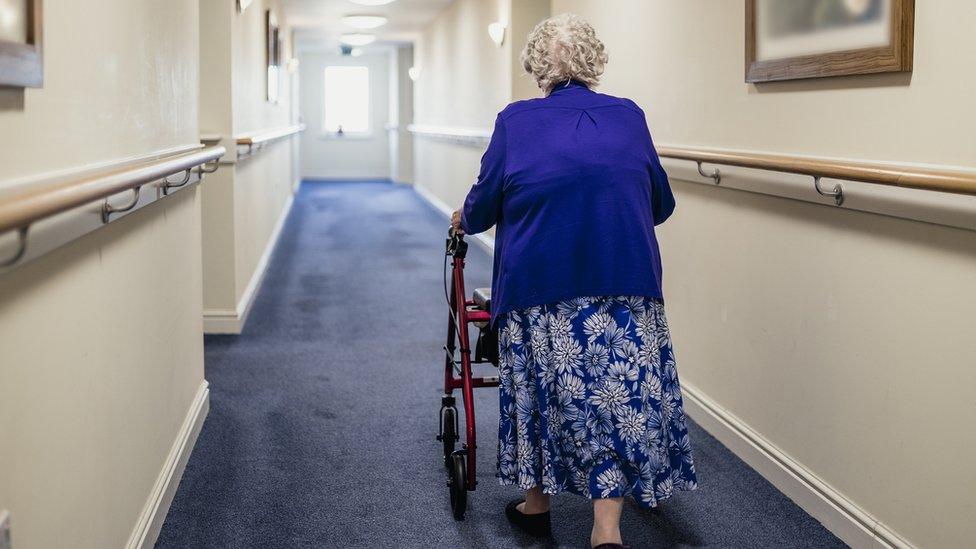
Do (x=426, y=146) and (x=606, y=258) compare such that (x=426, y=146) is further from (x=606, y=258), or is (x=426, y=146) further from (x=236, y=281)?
(x=606, y=258)

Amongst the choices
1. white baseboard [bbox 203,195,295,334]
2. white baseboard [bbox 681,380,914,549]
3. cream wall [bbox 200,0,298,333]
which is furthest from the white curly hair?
white baseboard [bbox 203,195,295,334]

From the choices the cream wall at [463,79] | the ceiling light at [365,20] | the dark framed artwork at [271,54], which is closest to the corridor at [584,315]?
the cream wall at [463,79]

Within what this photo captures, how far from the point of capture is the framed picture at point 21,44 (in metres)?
1.56

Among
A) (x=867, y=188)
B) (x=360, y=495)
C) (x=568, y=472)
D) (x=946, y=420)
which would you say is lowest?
(x=360, y=495)

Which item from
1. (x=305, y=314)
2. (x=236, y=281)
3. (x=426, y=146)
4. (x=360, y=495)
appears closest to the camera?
(x=360, y=495)

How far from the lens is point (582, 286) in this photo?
2635 mm

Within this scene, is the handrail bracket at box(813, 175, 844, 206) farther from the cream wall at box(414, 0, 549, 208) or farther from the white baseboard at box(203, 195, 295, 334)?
the cream wall at box(414, 0, 549, 208)

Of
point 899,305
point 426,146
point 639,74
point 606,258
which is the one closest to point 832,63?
point 899,305

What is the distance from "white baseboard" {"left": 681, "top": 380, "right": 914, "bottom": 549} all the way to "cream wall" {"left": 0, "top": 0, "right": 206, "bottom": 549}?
2.00 meters

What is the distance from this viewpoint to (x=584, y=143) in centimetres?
263

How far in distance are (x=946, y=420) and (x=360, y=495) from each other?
5.96ft

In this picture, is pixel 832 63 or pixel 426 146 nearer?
pixel 832 63

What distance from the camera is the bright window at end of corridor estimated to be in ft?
70.1

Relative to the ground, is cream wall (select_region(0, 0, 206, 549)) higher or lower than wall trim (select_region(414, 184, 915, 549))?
higher
